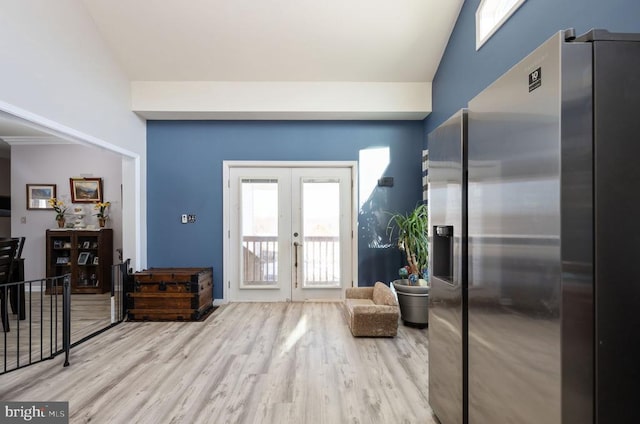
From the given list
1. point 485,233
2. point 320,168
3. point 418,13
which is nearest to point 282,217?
point 320,168

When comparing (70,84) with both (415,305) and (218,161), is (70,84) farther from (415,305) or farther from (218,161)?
(415,305)

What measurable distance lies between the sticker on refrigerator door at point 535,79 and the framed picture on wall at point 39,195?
7068 mm

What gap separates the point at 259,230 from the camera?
14.9 feet

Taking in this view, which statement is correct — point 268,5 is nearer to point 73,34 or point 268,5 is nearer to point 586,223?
point 73,34

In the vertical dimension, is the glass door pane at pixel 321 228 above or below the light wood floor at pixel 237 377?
above

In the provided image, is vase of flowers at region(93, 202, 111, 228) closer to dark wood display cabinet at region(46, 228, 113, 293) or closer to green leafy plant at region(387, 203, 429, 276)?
dark wood display cabinet at region(46, 228, 113, 293)

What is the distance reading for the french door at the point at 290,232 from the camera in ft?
14.9

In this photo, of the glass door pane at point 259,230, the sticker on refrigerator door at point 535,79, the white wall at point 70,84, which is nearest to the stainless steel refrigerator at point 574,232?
the sticker on refrigerator door at point 535,79

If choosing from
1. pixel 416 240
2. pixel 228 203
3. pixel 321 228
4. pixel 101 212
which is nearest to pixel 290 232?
pixel 321 228

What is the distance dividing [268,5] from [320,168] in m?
2.06

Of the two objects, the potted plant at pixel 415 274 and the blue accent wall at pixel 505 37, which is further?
the potted plant at pixel 415 274

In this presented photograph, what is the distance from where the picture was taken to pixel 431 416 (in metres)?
2.00

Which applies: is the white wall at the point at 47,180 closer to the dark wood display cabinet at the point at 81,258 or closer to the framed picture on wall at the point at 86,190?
the framed picture on wall at the point at 86,190

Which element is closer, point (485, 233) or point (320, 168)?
point (485, 233)
